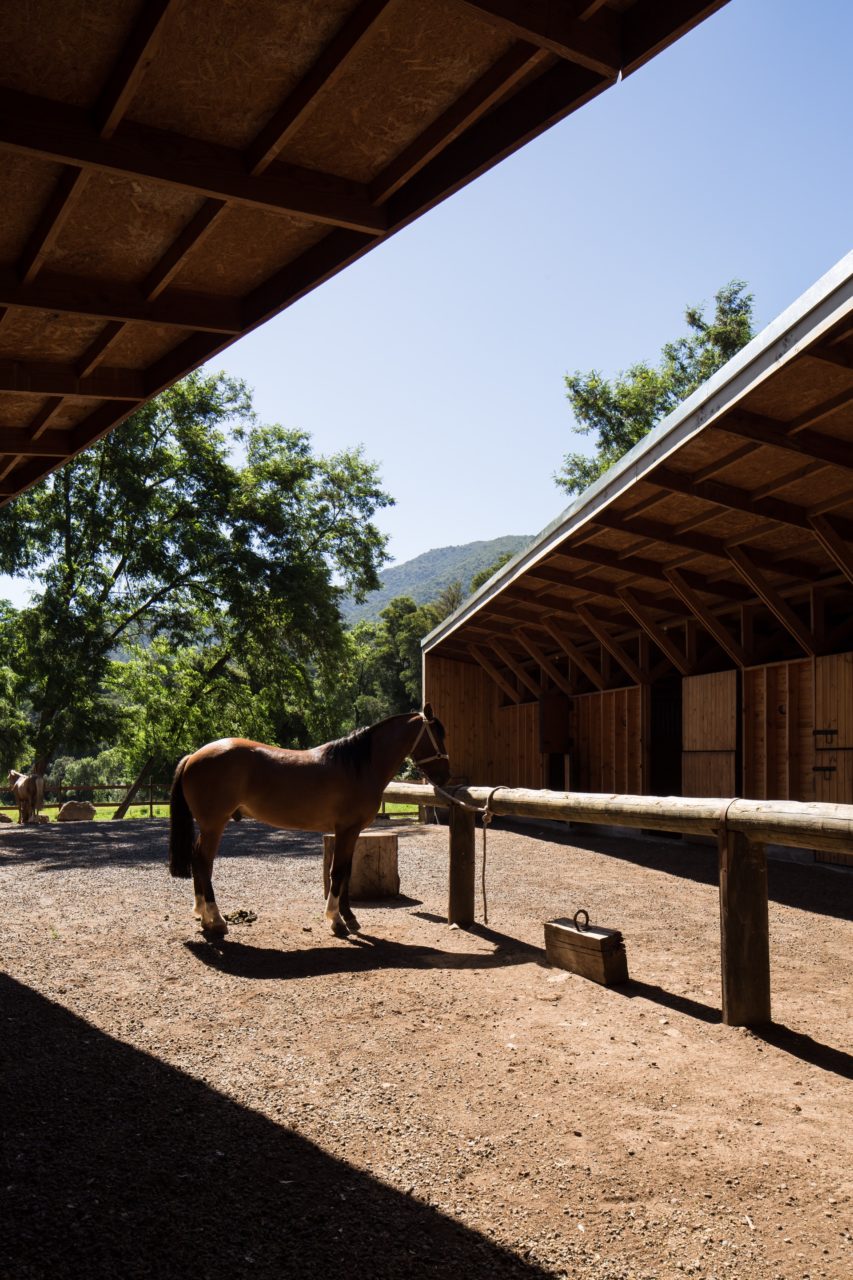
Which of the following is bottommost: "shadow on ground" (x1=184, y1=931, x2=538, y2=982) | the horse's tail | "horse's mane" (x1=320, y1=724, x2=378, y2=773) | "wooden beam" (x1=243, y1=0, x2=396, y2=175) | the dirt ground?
"shadow on ground" (x1=184, y1=931, x2=538, y2=982)

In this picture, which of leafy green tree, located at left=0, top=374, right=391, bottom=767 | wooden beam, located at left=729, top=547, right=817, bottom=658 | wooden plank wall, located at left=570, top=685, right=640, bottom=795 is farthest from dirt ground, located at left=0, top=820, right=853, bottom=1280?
leafy green tree, located at left=0, top=374, right=391, bottom=767

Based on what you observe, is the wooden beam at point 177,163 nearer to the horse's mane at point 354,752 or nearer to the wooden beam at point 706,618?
the horse's mane at point 354,752

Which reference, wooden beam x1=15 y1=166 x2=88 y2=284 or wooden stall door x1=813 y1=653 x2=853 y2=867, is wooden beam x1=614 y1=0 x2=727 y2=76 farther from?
wooden stall door x1=813 y1=653 x2=853 y2=867

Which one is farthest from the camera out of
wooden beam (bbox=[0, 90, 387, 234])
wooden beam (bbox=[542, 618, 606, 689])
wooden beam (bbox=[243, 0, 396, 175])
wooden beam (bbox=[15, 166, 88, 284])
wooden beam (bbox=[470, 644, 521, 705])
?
wooden beam (bbox=[470, 644, 521, 705])

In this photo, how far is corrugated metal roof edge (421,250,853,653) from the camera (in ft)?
20.5

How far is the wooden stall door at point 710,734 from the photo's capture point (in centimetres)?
1266

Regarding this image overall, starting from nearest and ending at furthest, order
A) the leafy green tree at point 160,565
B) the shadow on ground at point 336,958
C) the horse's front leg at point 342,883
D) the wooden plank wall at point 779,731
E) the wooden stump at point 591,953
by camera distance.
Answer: the wooden stump at point 591,953 → the shadow on ground at point 336,958 → the horse's front leg at point 342,883 → the wooden plank wall at point 779,731 → the leafy green tree at point 160,565

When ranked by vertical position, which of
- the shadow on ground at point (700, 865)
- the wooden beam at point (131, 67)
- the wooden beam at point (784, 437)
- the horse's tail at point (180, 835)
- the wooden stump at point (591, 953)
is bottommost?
the shadow on ground at point (700, 865)

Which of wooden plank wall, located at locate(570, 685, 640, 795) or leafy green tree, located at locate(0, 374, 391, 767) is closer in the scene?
wooden plank wall, located at locate(570, 685, 640, 795)

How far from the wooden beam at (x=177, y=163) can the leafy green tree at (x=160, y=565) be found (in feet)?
72.2

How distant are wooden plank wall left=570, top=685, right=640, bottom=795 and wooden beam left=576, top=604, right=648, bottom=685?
245mm

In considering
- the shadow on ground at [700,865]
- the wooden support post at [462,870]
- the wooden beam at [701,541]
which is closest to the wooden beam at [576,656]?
the shadow on ground at [700,865]

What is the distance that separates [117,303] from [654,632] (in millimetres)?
10511

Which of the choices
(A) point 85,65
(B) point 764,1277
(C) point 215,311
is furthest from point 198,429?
(B) point 764,1277
